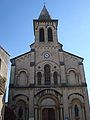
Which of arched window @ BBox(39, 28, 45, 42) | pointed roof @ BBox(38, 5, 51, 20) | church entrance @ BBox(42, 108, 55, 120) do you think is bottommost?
church entrance @ BBox(42, 108, 55, 120)

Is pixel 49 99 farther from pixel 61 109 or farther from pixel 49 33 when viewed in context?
pixel 49 33

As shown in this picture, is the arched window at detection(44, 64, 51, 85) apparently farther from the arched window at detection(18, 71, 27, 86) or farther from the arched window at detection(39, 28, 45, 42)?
the arched window at detection(39, 28, 45, 42)

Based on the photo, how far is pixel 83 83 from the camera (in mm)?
31594

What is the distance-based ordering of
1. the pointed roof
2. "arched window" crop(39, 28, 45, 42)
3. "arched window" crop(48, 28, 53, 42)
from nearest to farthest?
"arched window" crop(39, 28, 45, 42) → "arched window" crop(48, 28, 53, 42) → the pointed roof

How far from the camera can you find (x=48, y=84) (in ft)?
104

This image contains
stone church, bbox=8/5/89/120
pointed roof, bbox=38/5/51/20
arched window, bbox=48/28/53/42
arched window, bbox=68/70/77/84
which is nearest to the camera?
stone church, bbox=8/5/89/120

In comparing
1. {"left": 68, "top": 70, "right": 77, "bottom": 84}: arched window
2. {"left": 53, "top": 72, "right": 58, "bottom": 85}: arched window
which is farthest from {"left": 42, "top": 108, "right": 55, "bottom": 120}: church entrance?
{"left": 68, "top": 70, "right": 77, "bottom": 84}: arched window

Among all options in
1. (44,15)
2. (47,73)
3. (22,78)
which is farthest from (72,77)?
(44,15)

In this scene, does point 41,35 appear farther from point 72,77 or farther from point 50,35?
point 72,77

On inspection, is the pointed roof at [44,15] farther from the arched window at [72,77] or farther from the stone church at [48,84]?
the arched window at [72,77]

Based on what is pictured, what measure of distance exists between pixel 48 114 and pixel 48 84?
14.6ft

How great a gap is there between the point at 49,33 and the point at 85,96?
13348 mm

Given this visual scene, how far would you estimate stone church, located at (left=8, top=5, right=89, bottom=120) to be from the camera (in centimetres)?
2964

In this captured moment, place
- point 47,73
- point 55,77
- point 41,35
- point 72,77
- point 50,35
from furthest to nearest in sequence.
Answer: point 50,35 → point 41,35 → point 47,73 → point 72,77 → point 55,77
